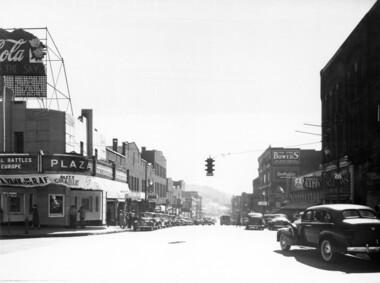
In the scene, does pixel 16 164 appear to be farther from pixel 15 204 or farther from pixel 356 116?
pixel 356 116

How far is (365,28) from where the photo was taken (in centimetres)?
2923

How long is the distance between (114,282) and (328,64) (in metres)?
32.9

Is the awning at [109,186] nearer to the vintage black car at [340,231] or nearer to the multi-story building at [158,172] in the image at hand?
the vintage black car at [340,231]

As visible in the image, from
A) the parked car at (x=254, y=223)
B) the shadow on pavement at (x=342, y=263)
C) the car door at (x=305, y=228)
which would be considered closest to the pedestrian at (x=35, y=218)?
the shadow on pavement at (x=342, y=263)

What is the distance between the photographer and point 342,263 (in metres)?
14.1

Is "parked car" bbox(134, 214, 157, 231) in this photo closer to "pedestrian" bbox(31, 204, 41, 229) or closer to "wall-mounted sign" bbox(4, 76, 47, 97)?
"pedestrian" bbox(31, 204, 41, 229)

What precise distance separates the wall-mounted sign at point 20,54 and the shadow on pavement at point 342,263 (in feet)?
85.3

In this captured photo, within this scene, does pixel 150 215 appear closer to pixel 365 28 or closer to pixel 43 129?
pixel 43 129

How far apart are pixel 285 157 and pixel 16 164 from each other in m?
67.6

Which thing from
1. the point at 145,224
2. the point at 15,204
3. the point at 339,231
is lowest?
the point at 145,224

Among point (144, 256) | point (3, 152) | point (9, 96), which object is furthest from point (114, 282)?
point (9, 96)

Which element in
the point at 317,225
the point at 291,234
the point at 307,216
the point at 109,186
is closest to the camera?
the point at 317,225

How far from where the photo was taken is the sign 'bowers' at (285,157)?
3583 inches


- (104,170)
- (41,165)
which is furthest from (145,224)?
(41,165)
